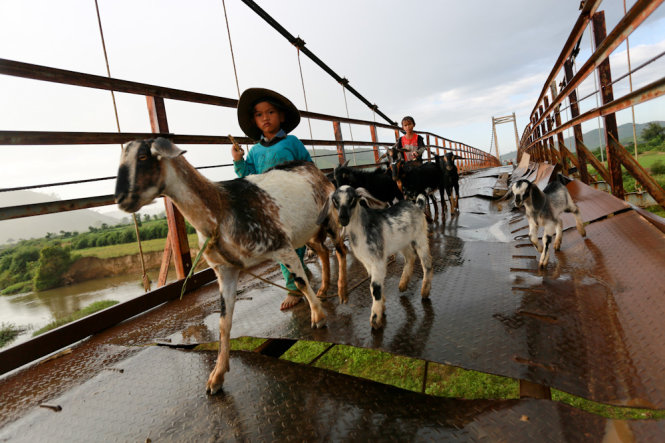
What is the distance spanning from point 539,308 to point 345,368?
1.92 meters

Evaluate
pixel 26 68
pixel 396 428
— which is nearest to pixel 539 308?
pixel 396 428

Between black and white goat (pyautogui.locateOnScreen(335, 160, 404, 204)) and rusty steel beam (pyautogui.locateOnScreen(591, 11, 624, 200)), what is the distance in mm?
2699

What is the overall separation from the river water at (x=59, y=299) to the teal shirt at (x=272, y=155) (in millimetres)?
19611

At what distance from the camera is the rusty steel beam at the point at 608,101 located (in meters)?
2.94

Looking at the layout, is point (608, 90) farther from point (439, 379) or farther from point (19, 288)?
point (19, 288)

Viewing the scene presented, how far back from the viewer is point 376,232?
231cm

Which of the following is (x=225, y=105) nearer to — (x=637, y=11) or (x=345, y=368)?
(x=345, y=368)

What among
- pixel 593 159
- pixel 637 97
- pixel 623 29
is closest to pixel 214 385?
pixel 637 97

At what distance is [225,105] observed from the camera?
4098 mm

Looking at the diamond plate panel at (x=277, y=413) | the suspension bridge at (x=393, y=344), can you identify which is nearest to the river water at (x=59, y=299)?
the suspension bridge at (x=393, y=344)

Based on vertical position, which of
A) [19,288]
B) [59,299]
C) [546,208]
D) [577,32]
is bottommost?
[59,299]

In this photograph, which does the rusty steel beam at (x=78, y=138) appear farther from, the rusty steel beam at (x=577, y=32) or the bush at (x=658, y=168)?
the bush at (x=658, y=168)

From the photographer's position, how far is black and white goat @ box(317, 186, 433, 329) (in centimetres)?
217

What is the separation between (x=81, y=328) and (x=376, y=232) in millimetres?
2440
